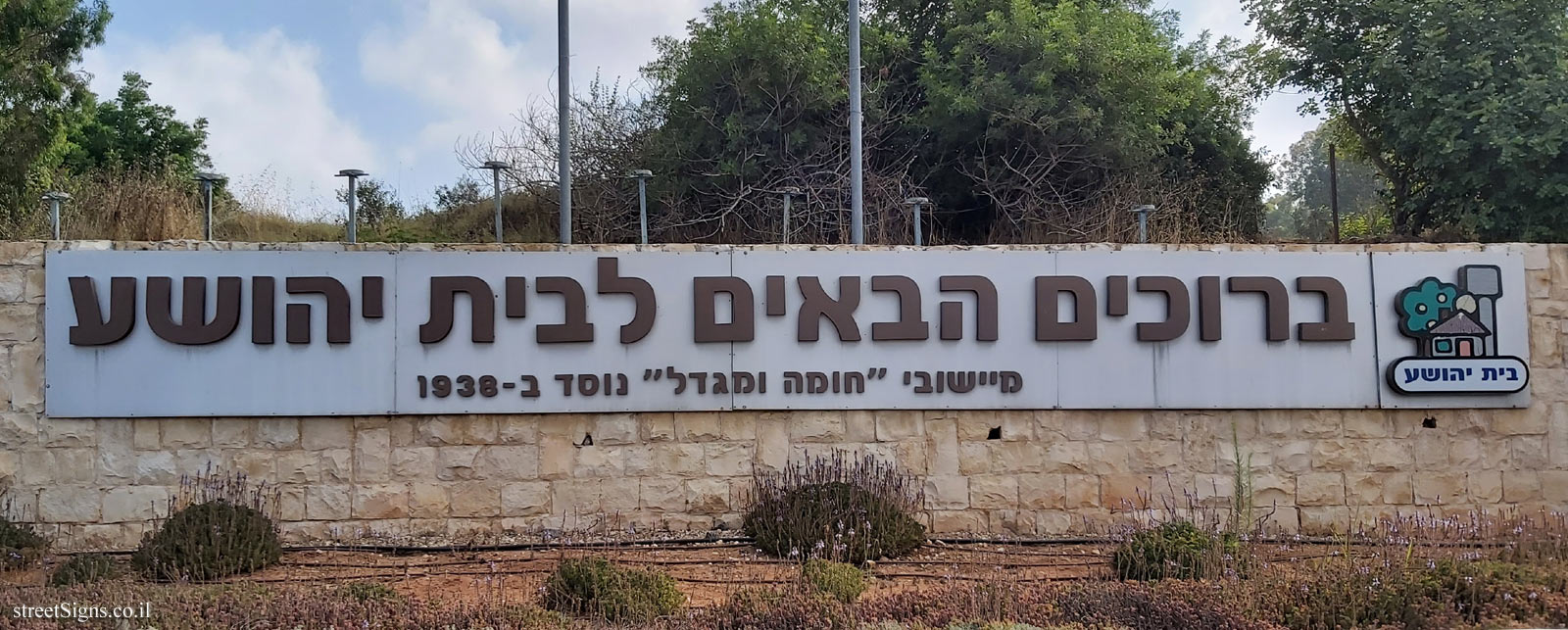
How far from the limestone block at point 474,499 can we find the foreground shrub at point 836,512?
1889 millimetres

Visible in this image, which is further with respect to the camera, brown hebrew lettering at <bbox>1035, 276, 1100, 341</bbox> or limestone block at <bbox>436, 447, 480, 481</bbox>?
brown hebrew lettering at <bbox>1035, 276, 1100, 341</bbox>

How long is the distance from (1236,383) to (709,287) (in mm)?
4095

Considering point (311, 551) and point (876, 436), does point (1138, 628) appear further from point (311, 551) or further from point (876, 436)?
point (311, 551)

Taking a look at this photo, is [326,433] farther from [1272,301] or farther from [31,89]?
[31,89]

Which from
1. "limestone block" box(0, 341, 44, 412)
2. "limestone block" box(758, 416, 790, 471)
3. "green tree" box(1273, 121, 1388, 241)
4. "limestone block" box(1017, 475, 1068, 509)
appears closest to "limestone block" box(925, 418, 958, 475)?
"limestone block" box(1017, 475, 1068, 509)

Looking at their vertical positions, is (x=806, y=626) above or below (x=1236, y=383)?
below

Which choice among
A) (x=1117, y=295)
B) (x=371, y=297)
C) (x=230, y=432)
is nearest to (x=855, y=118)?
(x=1117, y=295)

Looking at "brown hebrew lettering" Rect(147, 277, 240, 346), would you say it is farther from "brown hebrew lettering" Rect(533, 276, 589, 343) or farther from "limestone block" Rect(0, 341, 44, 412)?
"brown hebrew lettering" Rect(533, 276, 589, 343)

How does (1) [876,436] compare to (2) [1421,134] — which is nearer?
(1) [876,436]

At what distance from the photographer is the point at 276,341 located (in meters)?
7.45

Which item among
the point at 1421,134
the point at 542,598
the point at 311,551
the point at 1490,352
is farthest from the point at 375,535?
the point at 1421,134

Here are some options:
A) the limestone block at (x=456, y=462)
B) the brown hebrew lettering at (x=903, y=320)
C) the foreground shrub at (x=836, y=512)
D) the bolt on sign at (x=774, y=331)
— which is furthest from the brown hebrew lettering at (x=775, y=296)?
the limestone block at (x=456, y=462)

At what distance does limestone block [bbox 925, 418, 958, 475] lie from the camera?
25.6ft

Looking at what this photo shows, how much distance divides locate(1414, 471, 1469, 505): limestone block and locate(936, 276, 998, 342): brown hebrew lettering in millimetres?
3519
